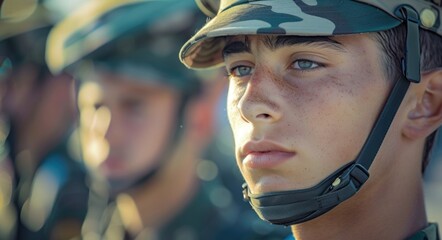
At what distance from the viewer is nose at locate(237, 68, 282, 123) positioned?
2363 mm

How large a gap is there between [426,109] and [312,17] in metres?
0.44

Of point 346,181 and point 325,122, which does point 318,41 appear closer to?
point 325,122

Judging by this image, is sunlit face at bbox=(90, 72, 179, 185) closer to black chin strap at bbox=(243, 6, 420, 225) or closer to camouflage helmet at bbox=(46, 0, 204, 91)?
camouflage helmet at bbox=(46, 0, 204, 91)

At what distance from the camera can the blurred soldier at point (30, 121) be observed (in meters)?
5.89

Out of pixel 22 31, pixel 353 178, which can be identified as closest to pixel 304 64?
pixel 353 178

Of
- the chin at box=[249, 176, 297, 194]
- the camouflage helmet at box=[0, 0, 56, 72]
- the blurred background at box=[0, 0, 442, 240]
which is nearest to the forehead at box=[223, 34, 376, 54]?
the chin at box=[249, 176, 297, 194]

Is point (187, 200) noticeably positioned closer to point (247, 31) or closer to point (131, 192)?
point (131, 192)

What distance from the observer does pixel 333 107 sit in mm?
2373

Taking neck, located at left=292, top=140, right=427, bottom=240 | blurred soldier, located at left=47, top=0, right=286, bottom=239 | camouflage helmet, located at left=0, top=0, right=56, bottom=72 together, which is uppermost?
neck, located at left=292, top=140, right=427, bottom=240

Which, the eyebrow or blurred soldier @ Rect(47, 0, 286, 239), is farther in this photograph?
blurred soldier @ Rect(47, 0, 286, 239)

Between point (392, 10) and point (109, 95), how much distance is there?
215cm

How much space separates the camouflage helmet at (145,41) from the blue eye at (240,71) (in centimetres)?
179

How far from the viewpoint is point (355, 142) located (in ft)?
7.91

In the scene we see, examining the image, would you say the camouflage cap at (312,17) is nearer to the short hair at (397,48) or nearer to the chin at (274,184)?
the short hair at (397,48)
